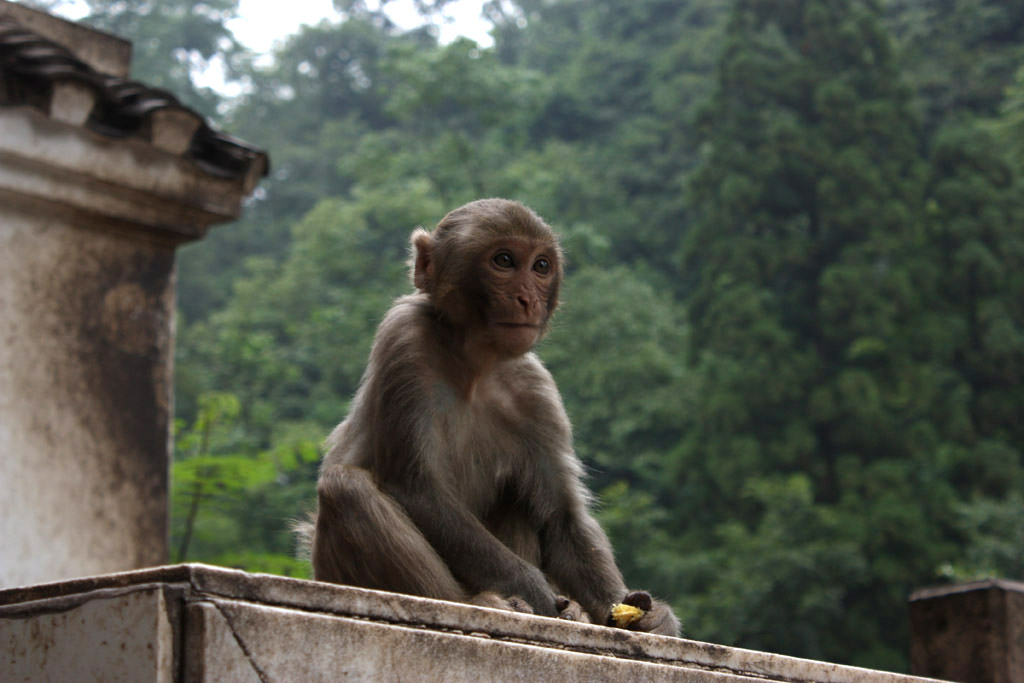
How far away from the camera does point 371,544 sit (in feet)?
11.3

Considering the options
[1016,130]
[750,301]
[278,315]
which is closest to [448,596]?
[750,301]

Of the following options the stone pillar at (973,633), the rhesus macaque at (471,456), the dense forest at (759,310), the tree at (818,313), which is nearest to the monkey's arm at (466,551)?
the rhesus macaque at (471,456)

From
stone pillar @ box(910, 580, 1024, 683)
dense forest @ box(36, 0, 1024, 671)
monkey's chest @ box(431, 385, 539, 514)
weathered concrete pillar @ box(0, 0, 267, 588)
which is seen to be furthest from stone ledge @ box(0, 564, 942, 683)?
dense forest @ box(36, 0, 1024, 671)

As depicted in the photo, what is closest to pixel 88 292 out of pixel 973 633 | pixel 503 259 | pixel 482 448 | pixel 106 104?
pixel 106 104

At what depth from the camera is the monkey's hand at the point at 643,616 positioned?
3582mm

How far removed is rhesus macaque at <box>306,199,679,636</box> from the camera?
352 cm

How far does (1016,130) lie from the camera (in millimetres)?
25672

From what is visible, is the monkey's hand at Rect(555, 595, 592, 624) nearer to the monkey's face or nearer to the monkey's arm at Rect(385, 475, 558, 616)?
the monkey's arm at Rect(385, 475, 558, 616)

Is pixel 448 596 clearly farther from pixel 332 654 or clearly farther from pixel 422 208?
pixel 422 208

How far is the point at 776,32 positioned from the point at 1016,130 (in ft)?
17.8

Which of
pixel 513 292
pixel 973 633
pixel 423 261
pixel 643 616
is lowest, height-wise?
pixel 973 633

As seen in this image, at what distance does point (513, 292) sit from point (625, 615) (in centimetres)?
92

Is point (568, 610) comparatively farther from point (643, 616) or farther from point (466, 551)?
point (466, 551)

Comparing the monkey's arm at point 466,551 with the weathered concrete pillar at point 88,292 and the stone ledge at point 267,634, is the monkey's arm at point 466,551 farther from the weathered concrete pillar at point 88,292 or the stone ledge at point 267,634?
the weathered concrete pillar at point 88,292
